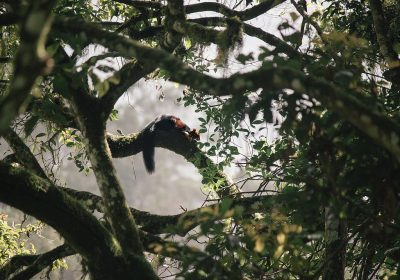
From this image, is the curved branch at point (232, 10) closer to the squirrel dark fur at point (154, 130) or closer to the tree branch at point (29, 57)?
the squirrel dark fur at point (154, 130)

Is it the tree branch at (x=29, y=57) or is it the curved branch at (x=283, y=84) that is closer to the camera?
the tree branch at (x=29, y=57)

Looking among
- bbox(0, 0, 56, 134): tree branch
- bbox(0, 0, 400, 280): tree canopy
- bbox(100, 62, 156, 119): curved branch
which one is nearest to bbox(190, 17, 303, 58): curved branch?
bbox(0, 0, 400, 280): tree canopy

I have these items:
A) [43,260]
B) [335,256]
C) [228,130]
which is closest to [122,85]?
[228,130]

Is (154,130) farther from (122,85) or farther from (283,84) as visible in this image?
(283,84)

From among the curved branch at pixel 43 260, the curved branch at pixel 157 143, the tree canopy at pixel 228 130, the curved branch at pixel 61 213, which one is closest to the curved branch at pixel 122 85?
the tree canopy at pixel 228 130

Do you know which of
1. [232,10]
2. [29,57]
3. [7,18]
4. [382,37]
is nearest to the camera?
[29,57]

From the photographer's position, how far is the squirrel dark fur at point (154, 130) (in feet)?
18.7

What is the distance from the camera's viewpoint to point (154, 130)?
18.7 ft

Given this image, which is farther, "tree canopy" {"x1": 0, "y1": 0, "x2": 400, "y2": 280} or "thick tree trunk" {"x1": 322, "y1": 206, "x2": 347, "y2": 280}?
"thick tree trunk" {"x1": 322, "y1": 206, "x2": 347, "y2": 280}

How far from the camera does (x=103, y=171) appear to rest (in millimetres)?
3164

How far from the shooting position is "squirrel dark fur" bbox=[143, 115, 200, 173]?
5699 mm

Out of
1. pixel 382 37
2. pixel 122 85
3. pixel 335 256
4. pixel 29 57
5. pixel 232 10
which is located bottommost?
pixel 29 57

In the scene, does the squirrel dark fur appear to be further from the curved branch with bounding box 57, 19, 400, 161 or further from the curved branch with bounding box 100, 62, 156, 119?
the curved branch with bounding box 57, 19, 400, 161

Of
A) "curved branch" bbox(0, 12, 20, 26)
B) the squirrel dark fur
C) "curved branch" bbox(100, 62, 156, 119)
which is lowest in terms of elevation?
"curved branch" bbox(0, 12, 20, 26)
